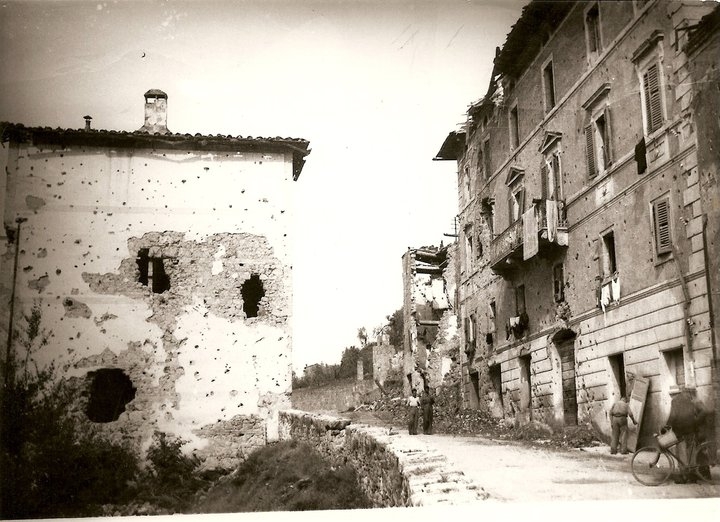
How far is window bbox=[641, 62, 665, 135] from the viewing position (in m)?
5.71

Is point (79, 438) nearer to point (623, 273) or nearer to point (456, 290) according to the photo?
point (456, 290)

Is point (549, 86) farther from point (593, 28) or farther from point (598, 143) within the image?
point (598, 143)

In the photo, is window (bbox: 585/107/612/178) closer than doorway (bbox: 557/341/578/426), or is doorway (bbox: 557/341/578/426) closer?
window (bbox: 585/107/612/178)

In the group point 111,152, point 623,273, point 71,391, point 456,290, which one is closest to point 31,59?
point 111,152

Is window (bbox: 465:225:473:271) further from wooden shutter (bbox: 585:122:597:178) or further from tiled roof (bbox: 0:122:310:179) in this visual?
tiled roof (bbox: 0:122:310:179)

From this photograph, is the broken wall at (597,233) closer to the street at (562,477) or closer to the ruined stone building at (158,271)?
the street at (562,477)

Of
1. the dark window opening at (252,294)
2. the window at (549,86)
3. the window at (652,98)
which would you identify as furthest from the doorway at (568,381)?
the dark window opening at (252,294)

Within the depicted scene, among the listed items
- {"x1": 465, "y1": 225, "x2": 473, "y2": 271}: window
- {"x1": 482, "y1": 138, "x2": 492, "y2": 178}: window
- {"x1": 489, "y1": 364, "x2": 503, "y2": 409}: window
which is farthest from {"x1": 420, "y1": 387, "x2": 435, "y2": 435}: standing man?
{"x1": 482, "y1": 138, "x2": 492, "y2": 178}: window

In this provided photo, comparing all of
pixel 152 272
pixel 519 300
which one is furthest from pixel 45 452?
pixel 519 300

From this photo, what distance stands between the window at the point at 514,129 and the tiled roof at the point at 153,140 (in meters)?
2.03

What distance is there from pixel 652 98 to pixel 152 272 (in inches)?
199

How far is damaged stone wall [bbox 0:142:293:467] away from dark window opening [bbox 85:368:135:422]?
0.21 ft

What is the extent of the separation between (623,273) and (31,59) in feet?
18.3

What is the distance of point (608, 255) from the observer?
6086 mm
